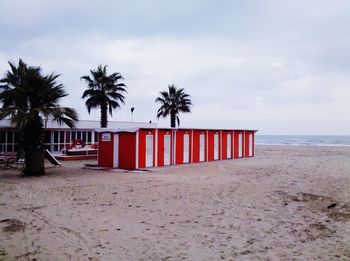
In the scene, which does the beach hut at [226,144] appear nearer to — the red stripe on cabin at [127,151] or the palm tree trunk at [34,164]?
the red stripe on cabin at [127,151]

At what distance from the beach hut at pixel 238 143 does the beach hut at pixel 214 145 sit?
2500 mm

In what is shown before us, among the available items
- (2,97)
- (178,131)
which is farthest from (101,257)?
(178,131)

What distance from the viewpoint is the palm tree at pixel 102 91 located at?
24.0m

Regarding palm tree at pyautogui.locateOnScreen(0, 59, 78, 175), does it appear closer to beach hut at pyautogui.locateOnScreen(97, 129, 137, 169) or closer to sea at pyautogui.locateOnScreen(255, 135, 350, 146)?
beach hut at pyautogui.locateOnScreen(97, 129, 137, 169)

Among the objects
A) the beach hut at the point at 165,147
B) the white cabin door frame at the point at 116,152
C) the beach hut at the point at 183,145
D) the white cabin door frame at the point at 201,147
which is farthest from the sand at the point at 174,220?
the white cabin door frame at the point at 201,147

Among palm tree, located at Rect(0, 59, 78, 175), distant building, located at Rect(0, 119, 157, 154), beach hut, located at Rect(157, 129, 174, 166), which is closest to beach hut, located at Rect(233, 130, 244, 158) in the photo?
beach hut, located at Rect(157, 129, 174, 166)

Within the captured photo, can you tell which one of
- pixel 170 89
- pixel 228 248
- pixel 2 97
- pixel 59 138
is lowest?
pixel 228 248

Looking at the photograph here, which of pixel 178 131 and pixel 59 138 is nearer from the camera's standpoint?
pixel 178 131

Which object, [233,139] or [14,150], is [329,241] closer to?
[233,139]

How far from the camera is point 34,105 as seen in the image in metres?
14.8

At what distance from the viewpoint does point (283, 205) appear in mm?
9016

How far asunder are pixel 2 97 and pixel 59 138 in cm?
1065

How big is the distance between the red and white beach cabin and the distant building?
565 centimetres

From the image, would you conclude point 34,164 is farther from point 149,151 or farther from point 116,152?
point 149,151
